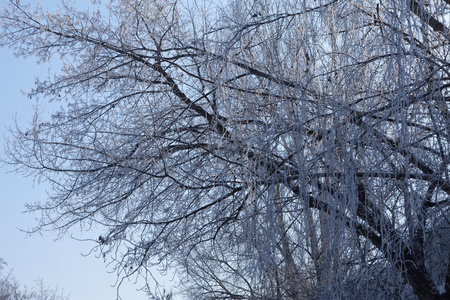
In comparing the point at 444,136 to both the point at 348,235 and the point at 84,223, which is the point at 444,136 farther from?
the point at 84,223

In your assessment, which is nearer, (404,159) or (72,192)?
(404,159)

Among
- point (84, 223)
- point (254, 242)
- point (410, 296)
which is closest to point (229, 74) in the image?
point (254, 242)

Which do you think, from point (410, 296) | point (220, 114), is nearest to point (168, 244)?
point (220, 114)

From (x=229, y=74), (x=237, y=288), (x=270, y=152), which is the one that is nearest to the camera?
(x=270, y=152)

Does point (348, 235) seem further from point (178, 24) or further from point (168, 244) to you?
point (178, 24)

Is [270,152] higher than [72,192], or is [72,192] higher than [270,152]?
[72,192]

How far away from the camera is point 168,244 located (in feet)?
19.7

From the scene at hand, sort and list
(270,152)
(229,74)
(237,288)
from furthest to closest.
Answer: (237,288) < (229,74) < (270,152)

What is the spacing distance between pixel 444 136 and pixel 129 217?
354 centimetres

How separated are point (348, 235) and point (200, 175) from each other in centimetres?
216

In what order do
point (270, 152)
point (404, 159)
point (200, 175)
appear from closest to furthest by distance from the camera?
point (404, 159) → point (270, 152) → point (200, 175)

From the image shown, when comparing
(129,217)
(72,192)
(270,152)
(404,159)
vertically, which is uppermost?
(72,192)

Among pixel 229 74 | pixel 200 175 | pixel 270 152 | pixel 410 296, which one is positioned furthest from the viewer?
pixel 410 296

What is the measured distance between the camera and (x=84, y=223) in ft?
20.5
